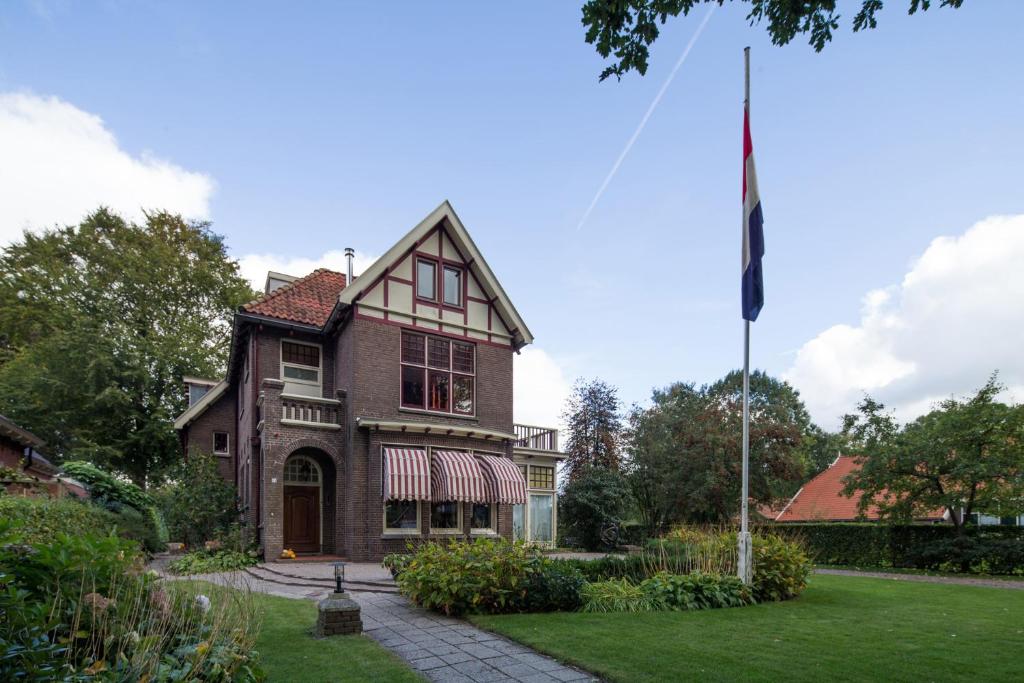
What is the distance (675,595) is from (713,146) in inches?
334

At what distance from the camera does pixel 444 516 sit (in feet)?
62.7

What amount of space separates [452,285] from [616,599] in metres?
12.8

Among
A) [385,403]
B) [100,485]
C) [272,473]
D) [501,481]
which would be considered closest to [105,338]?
[100,485]

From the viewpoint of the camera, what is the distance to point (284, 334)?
19.2 m

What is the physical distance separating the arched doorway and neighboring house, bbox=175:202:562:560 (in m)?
0.04

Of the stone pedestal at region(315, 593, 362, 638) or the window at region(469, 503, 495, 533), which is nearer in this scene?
the stone pedestal at region(315, 593, 362, 638)

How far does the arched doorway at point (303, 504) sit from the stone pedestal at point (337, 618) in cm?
1068

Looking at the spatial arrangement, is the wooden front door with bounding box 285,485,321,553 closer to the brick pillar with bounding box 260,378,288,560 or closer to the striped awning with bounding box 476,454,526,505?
the brick pillar with bounding box 260,378,288,560

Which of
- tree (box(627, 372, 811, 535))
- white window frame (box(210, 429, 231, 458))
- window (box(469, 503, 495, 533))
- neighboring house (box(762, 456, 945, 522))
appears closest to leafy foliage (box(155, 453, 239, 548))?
white window frame (box(210, 429, 231, 458))

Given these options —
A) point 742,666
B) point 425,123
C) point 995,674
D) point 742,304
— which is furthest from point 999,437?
point 425,123

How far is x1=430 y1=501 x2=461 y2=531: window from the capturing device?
18.9 meters

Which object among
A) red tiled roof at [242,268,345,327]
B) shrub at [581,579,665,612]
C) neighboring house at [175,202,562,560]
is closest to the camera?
shrub at [581,579,665,612]

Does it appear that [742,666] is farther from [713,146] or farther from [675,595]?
[713,146]

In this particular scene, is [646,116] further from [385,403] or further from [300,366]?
[300,366]
